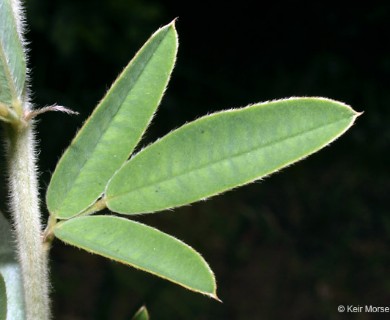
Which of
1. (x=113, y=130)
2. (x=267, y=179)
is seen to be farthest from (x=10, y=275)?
(x=267, y=179)

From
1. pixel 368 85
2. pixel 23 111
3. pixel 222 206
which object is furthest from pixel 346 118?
pixel 368 85

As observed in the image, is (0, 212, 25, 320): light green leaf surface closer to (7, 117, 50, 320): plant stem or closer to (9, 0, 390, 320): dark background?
(7, 117, 50, 320): plant stem

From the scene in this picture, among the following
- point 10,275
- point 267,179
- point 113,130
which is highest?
point 113,130

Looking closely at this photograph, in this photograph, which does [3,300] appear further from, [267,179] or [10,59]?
[267,179]

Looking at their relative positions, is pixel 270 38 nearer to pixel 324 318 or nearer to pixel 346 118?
pixel 324 318

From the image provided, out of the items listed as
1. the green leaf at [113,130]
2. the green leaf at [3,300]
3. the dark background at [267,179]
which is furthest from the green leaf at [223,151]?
the dark background at [267,179]

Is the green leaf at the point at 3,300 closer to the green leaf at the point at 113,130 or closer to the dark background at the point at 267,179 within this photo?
the green leaf at the point at 113,130
